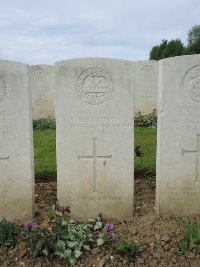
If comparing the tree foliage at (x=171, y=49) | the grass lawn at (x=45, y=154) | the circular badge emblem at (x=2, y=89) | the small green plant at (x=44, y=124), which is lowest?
the grass lawn at (x=45, y=154)

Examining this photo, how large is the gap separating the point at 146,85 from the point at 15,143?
8.37 metres

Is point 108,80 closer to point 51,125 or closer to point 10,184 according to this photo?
point 10,184

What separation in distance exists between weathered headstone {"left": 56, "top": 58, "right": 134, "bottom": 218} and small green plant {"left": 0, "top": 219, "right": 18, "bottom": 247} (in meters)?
0.79

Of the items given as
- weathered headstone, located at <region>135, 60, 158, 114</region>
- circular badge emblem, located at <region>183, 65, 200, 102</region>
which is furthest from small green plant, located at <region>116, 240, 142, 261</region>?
weathered headstone, located at <region>135, 60, 158, 114</region>

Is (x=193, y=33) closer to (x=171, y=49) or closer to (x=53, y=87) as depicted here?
(x=171, y=49)

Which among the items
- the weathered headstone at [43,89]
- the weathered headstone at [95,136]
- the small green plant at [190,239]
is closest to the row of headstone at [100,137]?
the weathered headstone at [95,136]

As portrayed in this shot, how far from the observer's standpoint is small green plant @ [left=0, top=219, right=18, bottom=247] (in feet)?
12.3

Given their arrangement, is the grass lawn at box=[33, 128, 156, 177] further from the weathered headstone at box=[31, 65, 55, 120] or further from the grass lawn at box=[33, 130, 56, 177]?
the weathered headstone at box=[31, 65, 55, 120]

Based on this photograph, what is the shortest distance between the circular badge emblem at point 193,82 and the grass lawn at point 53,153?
85.1 inches

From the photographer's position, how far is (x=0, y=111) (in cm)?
415

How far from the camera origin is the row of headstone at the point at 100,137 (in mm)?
4129

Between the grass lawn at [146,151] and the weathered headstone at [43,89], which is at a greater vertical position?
the weathered headstone at [43,89]

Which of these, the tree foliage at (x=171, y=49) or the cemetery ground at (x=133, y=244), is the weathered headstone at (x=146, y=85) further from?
the tree foliage at (x=171, y=49)

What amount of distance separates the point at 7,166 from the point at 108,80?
5.36 ft
